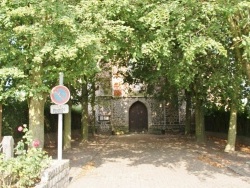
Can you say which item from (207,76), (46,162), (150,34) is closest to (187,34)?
(150,34)

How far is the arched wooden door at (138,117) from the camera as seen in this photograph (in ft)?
135

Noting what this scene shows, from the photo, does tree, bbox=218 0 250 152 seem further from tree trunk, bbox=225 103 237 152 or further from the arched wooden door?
the arched wooden door

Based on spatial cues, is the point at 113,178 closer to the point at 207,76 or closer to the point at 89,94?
the point at 207,76

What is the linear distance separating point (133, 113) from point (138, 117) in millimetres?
690

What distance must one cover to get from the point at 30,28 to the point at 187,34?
4685 mm

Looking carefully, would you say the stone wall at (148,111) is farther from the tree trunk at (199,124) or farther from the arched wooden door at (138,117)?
the tree trunk at (199,124)

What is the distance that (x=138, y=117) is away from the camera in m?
41.1

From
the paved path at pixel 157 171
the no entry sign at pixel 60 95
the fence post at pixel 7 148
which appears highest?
the no entry sign at pixel 60 95

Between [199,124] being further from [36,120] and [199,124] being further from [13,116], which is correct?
[36,120]

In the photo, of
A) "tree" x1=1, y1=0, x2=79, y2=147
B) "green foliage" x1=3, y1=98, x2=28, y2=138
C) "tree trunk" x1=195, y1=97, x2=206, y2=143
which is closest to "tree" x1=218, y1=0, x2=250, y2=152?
"tree" x1=1, y1=0, x2=79, y2=147

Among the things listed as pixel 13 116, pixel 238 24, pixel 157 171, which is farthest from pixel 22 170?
pixel 13 116

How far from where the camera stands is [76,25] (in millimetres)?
11422

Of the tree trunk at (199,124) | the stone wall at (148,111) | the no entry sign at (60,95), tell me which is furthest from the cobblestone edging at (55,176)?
the stone wall at (148,111)

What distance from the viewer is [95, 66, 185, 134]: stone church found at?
3950cm
